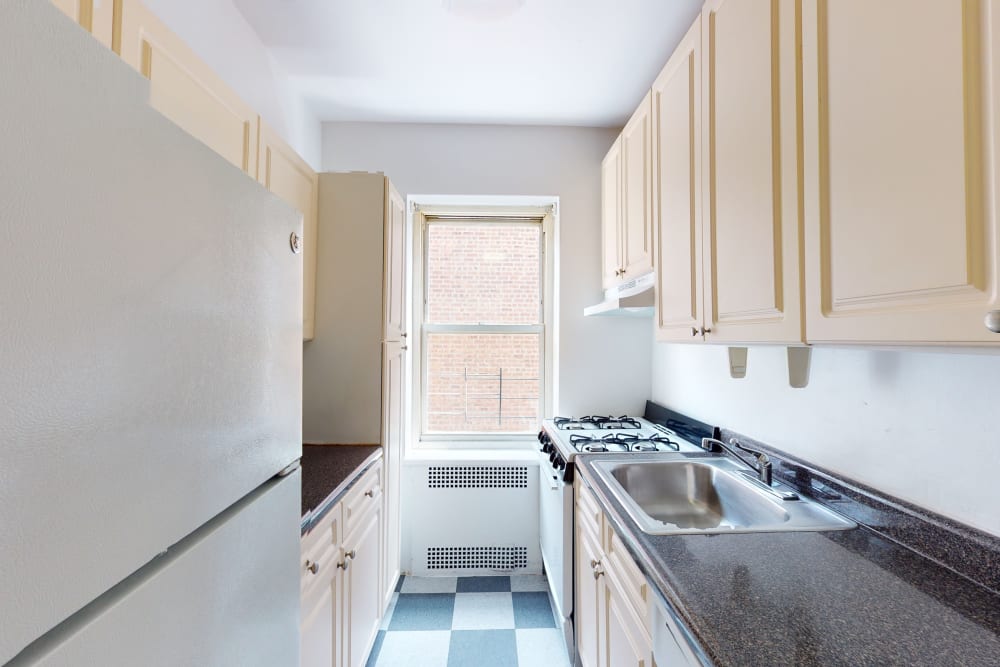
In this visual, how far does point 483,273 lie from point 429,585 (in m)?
1.89

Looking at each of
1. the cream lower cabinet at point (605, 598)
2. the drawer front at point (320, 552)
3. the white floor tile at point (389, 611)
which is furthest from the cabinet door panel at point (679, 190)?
the white floor tile at point (389, 611)

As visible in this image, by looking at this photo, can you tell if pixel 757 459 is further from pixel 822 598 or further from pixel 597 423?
pixel 597 423

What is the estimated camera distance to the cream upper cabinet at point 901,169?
1.88 ft

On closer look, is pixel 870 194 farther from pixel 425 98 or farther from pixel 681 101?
pixel 425 98

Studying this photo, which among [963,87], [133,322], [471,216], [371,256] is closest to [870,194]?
[963,87]

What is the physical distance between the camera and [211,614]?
0.48m

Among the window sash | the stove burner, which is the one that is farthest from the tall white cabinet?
the stove burner

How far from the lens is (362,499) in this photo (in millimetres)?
1679

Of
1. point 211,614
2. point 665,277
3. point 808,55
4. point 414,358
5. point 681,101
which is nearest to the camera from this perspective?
point 211,614

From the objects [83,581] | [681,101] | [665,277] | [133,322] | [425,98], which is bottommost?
[83,581]

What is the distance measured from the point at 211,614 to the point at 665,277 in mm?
1525

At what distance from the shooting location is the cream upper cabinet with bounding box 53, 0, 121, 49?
0.77m

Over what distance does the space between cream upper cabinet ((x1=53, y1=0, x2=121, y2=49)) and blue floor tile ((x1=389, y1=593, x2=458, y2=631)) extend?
7.74 ft

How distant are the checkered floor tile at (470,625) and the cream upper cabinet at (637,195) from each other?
5.68 ft
